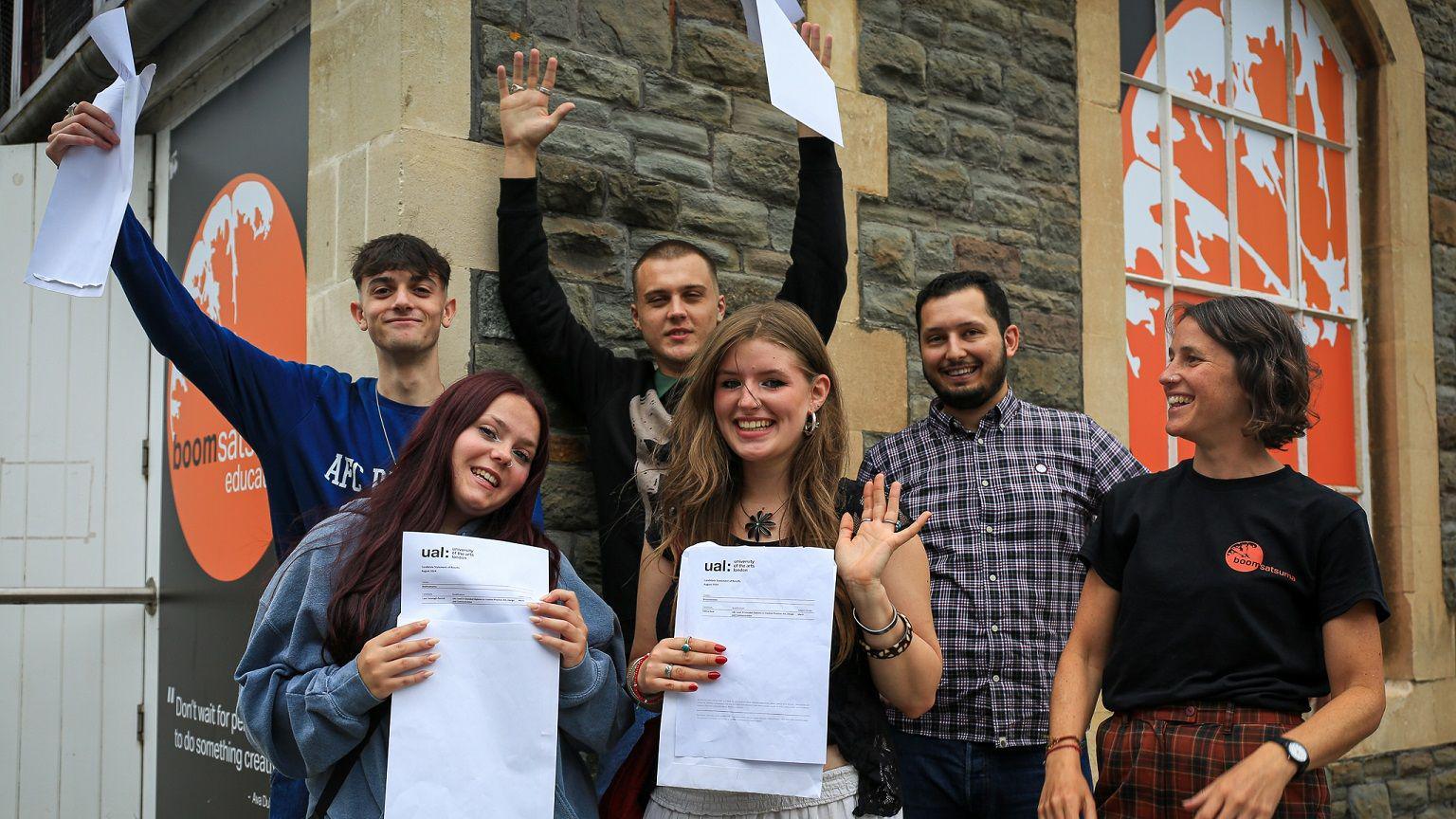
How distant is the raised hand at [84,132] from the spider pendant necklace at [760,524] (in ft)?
4.65

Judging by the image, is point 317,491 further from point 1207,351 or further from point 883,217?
point 883,217

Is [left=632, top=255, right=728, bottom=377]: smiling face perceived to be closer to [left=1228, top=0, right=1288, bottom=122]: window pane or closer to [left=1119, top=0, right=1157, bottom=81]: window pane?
[left=1119, top=0, right=1157, bottom=81]: window pane

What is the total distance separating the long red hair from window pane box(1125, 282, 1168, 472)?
3717mm

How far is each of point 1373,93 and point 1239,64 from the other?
99 centimetres

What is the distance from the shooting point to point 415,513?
2.28 metres

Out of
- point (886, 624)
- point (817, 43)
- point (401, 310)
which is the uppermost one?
point (817, 43)

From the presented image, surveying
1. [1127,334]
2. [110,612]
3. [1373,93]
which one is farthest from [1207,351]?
[1373,93]

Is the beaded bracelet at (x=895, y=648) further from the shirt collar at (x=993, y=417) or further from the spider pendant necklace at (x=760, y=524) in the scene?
the shirt collar at (x=993, y=417)

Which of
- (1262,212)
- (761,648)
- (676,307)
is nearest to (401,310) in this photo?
(676,307)

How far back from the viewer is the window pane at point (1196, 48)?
5934 millimetres

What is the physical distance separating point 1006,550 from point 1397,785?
4.10 m

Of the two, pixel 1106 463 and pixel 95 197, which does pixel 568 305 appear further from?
pixel 1106 463

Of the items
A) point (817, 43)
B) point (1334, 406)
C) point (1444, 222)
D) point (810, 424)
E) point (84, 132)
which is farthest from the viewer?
point (1444, 222)

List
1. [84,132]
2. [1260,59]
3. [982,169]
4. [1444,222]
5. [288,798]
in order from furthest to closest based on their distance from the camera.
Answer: [1444,222] → [1260,59] → [982,169] → [288,798] → [84,132]
